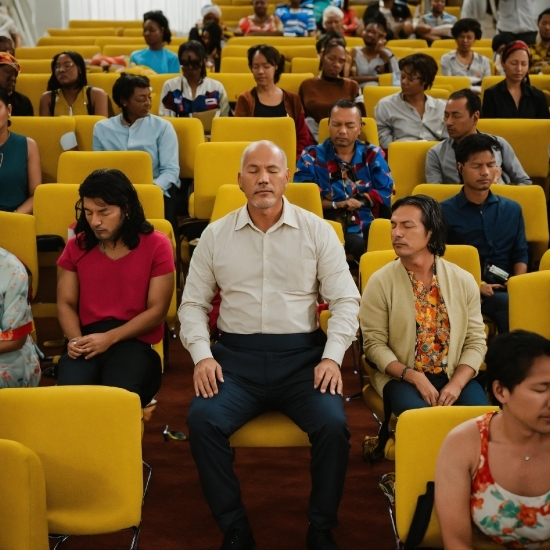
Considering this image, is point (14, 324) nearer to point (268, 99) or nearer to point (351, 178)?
point (351, 178)

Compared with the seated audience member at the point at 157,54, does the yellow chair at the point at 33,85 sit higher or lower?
lower

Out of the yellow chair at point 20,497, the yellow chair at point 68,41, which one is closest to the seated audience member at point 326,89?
the yellow chair at point 68,41

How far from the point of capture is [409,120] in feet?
18.0

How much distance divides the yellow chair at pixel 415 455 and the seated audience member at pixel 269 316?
50cm

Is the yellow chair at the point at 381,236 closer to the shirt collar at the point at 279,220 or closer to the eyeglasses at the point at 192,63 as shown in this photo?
the shirt collar at the point at 279,220

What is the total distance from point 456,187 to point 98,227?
1.70 meters

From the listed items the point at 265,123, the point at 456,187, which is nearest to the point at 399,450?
the point at 456,187

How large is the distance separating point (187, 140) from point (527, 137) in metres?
1.90

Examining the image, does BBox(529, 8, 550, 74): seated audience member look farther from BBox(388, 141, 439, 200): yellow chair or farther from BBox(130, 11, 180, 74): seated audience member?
BBox(388, 141, 439, 200): yellow chair

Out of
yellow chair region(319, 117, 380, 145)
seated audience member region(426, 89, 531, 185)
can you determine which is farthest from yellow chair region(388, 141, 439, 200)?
yellow chair region(319, 117, 380, 145)

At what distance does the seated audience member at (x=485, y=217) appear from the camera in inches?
153

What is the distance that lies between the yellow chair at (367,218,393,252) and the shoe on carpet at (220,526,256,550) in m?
1.40

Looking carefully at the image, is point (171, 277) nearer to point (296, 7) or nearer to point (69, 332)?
point (69, 332)

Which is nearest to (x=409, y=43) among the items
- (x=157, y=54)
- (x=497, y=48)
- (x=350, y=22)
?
(x=497, y=48)
